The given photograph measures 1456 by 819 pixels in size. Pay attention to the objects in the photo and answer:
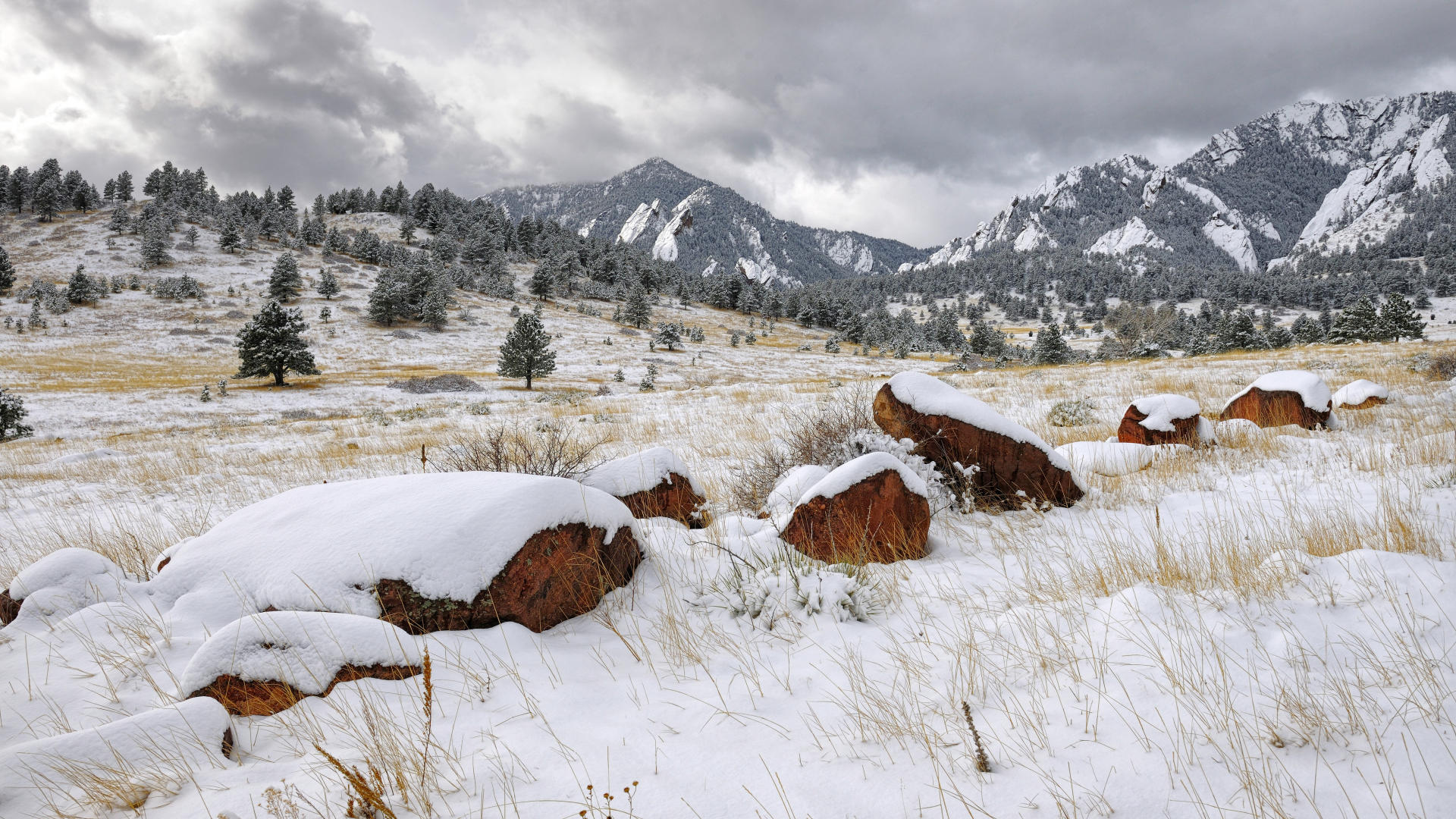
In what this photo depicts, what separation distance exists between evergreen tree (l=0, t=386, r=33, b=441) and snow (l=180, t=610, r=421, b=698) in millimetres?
28110

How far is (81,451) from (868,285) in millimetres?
169435

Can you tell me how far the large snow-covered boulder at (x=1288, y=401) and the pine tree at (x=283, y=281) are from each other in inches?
3043

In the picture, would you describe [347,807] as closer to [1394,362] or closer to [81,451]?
[81,451]

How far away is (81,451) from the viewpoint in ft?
44.7

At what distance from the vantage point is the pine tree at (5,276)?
54.7m

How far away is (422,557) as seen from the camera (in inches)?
124

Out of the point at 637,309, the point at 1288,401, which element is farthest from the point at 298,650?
the point at 637,309

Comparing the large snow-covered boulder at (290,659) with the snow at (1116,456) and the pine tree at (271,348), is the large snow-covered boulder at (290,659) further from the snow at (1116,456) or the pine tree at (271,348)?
the pine tree at (271,348)

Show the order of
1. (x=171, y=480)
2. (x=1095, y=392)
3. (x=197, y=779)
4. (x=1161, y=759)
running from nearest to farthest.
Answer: (x=1161, y=759), (x=197, y=779), (x=171, y=480), (x=1095, y=392)

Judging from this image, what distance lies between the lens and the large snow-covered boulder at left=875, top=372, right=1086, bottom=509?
5.38 metres

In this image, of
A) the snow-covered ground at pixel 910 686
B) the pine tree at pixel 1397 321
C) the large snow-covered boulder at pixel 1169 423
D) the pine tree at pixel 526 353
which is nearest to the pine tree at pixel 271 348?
the pine tree at pixel 526 353

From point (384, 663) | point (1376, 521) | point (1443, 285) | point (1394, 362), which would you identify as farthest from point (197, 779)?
point (1443, 285)

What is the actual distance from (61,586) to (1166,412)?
11.2 metres

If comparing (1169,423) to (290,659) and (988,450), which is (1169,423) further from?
(290,659)
